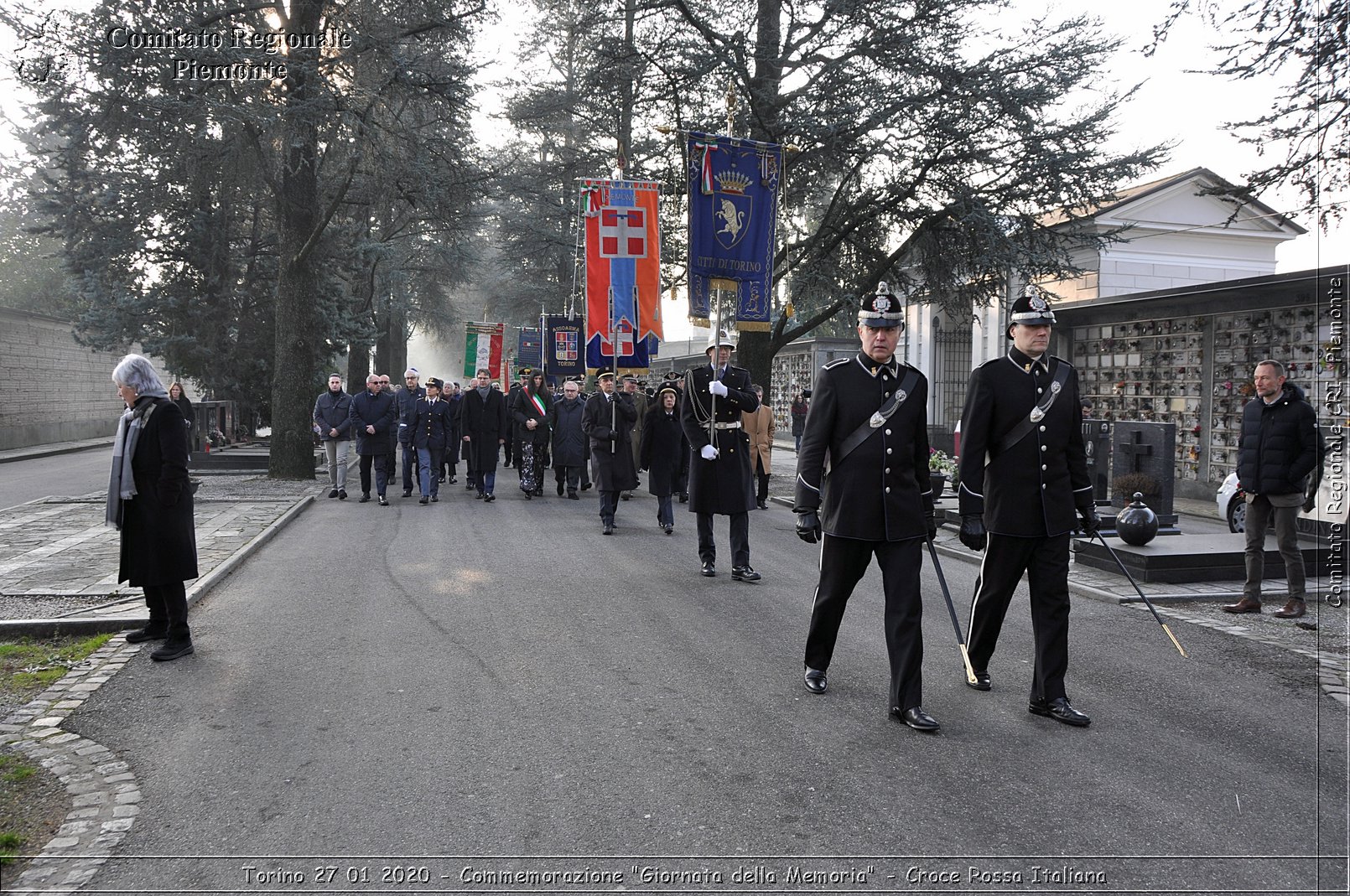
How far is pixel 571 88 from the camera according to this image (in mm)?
22672

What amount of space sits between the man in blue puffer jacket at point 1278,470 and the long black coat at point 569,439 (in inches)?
403

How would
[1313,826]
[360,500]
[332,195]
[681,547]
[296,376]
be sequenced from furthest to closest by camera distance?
1. [332,195]
2. [296,376]
3. [360,500]
4. [681,547]
5. [1313,826]

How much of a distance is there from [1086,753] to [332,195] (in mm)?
20519

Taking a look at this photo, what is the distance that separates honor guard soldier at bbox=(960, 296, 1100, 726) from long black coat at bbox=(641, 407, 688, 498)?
7.31m

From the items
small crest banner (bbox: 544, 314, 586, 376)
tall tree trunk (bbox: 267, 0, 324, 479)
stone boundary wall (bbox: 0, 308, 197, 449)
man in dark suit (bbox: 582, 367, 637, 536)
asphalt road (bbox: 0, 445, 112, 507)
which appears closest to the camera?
man in dark suit (bbox: 582, 367, 637, 536)

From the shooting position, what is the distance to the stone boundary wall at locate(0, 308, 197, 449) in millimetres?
29625

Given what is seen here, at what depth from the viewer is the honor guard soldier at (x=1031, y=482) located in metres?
5.10

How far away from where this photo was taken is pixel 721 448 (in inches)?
358

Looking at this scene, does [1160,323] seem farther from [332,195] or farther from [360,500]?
[332,195]

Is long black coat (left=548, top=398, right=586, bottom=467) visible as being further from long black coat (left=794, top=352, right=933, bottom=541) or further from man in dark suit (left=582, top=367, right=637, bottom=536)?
long black coat (left=794, top=352, right=933, bottom=541)

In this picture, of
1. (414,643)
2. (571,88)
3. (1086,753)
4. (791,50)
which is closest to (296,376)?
(571,88)

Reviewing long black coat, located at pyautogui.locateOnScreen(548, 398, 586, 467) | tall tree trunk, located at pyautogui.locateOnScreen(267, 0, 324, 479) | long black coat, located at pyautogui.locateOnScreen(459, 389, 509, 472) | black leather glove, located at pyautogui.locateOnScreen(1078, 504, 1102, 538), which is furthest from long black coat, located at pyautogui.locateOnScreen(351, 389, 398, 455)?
black leather glove, located at pyautogui.locateOnScreen(1078, 504, 1102, 538)

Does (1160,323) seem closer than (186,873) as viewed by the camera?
No

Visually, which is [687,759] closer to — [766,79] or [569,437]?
[569,437]
